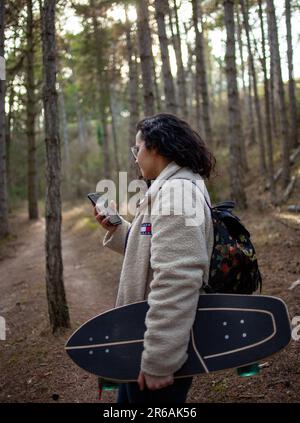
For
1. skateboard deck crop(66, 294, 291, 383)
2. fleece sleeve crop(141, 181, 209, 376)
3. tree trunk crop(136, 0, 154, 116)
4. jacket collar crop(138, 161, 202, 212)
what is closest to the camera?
fleece sleeve crop(141, 181, 209, 376)

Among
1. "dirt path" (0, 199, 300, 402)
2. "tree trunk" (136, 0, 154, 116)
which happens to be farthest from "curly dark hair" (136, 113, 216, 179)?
"tree trunk" (136, 0, 154, 116)

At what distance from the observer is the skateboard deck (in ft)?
6.85

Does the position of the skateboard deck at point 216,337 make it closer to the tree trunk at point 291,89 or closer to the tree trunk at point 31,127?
the tree trunk at point 291,89

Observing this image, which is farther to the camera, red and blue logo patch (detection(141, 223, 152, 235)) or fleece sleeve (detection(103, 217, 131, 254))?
fleece sleeve (detection(103, 217, 131, 254))

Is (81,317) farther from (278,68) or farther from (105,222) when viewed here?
(278,68)

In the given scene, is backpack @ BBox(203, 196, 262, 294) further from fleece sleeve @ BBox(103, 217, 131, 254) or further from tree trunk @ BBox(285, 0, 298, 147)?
tree trunk @ BBox(285, 0, 298, 147)

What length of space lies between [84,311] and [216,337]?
513 cm

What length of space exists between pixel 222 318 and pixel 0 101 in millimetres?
8108

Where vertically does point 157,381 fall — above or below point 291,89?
below

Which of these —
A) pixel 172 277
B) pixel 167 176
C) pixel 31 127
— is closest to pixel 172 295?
pixel 172 277

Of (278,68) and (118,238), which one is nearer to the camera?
(118,238)

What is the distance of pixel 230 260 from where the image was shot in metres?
2.21

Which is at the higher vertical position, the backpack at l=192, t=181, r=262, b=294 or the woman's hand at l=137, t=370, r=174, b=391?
the backpack at l=192, t=181, r=262, b=294
